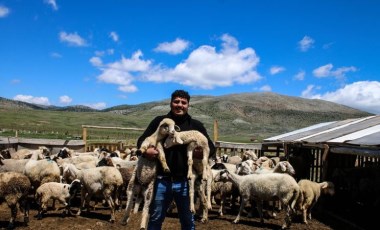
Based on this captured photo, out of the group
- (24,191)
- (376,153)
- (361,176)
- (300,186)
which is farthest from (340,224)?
(24,191)

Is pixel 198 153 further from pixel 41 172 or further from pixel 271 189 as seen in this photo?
pixel 41 172

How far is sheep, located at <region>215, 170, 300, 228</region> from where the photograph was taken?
9641 mm

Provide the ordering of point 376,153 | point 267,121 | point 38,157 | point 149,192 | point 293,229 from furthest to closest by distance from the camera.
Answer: point 267,121 < point 38,157 < point 293,229 < point 376,153 < point 149,192

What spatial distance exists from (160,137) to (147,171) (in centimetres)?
47

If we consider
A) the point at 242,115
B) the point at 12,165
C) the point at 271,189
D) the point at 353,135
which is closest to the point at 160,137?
the point at 271,189

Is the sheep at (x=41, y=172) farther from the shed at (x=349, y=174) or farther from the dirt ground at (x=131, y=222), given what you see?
the shed at (x=349, y=174)

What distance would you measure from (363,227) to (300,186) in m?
1.91

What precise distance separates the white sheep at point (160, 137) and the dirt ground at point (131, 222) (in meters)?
4.86

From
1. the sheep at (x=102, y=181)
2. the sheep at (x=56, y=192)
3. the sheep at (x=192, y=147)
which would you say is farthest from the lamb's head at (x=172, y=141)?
the sheep at (x=56, y=192)

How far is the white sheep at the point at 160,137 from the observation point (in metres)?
4.72

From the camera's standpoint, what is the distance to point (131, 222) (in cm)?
945

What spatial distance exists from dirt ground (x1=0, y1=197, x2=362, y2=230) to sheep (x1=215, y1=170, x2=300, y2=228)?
403 millimetres

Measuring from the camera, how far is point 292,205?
995cm

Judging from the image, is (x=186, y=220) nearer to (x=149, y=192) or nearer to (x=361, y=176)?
(x=149, y=192)
